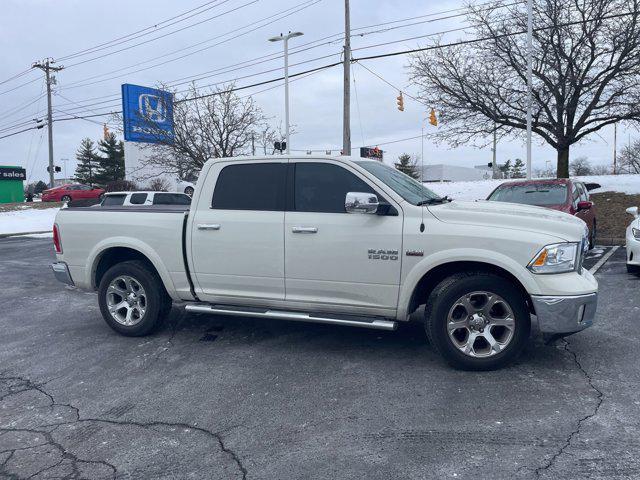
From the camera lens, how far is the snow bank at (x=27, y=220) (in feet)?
81.6

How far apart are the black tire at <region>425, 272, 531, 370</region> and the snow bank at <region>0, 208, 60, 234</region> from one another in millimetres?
23722

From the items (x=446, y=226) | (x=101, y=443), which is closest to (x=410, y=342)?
(x=446, y=226)

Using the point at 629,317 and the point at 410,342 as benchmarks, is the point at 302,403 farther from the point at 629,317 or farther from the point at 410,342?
the point at 629,317

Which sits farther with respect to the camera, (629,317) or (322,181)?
(629,317)

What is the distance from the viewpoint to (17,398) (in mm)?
4480

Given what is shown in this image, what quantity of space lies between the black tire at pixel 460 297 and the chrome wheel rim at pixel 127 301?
318 centimetres

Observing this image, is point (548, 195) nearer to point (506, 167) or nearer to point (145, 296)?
point (145, 296)

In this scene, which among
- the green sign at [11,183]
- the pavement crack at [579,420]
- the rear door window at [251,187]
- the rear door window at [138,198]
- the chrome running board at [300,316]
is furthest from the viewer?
the green sign at [11,183]

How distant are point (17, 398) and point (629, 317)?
6.32 metres

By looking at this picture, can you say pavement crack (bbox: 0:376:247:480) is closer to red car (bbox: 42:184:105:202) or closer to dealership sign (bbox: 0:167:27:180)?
red car (bbox: 42:184:105:202)

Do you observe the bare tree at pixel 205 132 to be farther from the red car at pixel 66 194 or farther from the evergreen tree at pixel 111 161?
the evergreen tree at pixel 111 161

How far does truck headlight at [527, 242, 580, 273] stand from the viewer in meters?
4.39

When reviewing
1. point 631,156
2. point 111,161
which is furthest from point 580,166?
point 111,161

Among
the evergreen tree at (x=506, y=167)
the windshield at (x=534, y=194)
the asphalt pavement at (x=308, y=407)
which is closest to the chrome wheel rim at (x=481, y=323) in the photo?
the asphalt pavement at (x=308, y=407)
